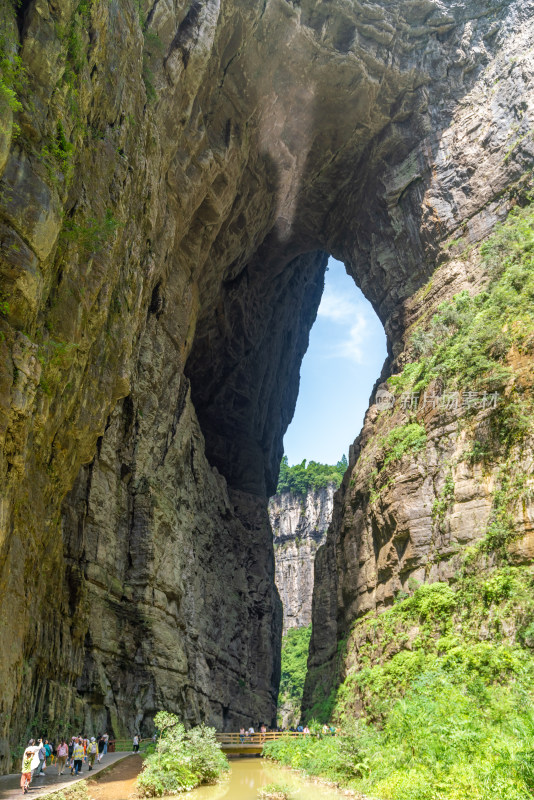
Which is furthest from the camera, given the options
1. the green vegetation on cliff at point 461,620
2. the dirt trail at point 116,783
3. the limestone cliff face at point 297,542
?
the limestone cliff face at point 297,542

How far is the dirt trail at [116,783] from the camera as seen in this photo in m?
13.1

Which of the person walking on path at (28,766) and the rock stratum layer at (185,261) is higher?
the rock stratum layer at (185,261)

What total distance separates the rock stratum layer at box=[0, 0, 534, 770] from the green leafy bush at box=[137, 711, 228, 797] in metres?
3.39

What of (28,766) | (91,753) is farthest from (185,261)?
(28,766)

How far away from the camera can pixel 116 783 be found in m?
14.7

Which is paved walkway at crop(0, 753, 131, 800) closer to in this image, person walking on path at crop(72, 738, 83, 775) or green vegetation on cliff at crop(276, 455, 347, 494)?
person walking on path at crop(72, 738, 83, 775)

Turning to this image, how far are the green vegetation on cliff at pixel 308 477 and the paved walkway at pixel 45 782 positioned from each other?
67523 millimetres

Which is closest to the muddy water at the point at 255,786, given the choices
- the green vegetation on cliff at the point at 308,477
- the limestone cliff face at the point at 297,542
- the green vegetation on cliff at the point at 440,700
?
the green vegetation on cliff at the point at 440,700

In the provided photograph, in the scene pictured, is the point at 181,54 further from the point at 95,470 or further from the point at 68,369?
Answer: the point at 95,470

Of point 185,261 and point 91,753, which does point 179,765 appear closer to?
point 91,753

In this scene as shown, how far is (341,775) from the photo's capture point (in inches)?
658

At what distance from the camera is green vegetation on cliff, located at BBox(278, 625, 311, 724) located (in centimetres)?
6925

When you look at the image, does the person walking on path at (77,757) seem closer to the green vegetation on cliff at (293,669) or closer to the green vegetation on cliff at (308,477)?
the green vegetation on cliff at (293,669)

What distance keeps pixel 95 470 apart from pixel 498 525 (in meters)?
15.5
